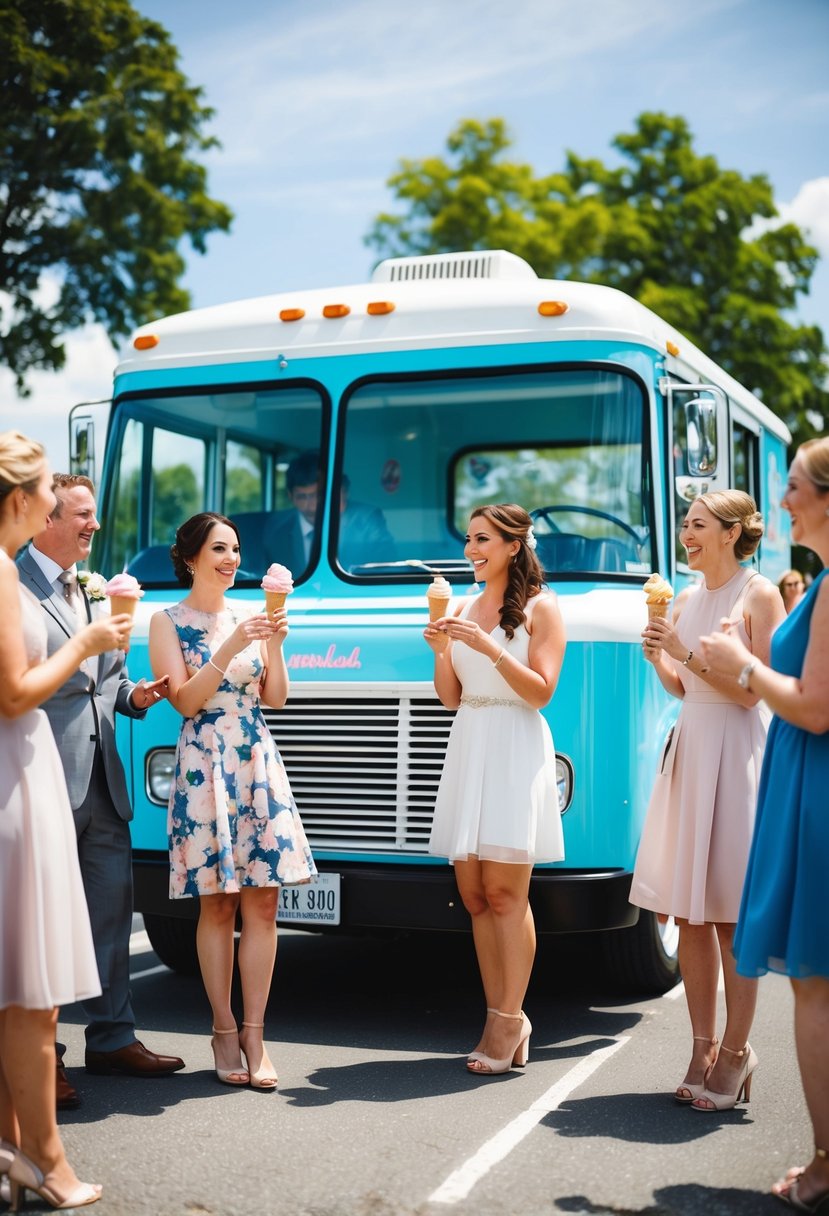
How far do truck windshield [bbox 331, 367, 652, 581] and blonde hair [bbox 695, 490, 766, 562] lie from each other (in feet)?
3.15

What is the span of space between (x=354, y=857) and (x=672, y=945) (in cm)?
171

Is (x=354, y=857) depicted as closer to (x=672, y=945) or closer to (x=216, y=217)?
(x=672, y=945)

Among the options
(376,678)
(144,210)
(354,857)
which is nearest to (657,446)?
(376,678)

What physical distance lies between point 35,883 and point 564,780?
2.40 metres

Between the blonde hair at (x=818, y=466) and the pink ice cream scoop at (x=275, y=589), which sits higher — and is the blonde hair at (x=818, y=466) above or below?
above

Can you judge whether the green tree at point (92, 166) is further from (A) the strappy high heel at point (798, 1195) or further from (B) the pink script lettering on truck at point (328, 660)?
(A) the strappy high heel at point (798, 1195)

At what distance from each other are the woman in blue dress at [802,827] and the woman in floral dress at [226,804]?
5.68ft

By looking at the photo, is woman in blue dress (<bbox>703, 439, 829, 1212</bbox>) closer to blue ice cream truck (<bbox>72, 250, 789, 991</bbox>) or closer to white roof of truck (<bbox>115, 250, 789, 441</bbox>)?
blue ice cream truck (<bbox>72, 250, 789, 991</bbox>)

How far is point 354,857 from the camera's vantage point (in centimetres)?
542

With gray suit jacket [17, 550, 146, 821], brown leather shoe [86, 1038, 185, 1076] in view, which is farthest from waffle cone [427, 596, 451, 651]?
brown leather shoe [86, 1038, 185, 1076]

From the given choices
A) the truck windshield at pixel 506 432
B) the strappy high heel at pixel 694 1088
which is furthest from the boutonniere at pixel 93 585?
the strappy high heel at pixel 694 1088

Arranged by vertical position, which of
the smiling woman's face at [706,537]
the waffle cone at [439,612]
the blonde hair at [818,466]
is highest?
the blonde hair at [818,466]

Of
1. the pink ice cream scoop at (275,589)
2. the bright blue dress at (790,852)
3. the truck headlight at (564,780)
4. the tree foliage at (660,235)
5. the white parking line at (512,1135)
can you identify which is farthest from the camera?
the tree foliage at (660,235)

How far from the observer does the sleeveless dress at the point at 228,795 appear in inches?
184
